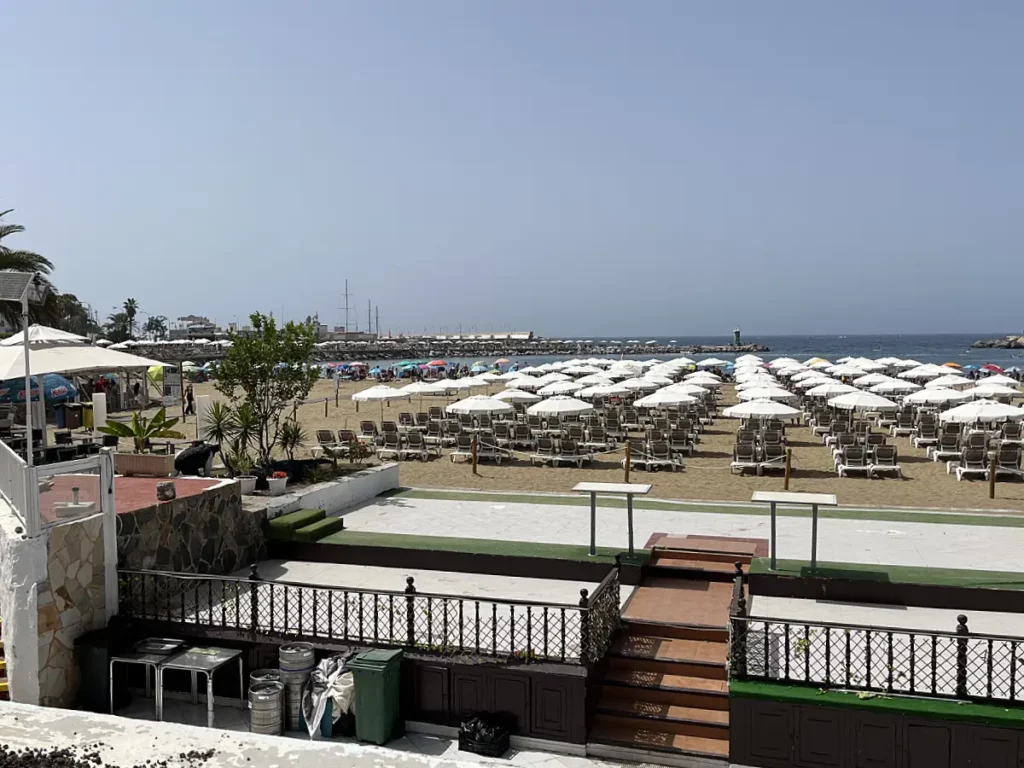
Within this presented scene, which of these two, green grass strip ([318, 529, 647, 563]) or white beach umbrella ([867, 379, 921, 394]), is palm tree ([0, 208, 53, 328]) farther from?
white beach umbrella ([867, 379, 921, 394])

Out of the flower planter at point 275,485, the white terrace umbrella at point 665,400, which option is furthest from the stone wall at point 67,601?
the white terrace umbrella at point 665,400

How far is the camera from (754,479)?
19203mm

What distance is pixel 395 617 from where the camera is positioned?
9.01m

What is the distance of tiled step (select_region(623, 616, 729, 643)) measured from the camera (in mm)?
8677

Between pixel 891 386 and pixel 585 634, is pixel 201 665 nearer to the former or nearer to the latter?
pixel 585 634

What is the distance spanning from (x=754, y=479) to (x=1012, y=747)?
41.4 ft

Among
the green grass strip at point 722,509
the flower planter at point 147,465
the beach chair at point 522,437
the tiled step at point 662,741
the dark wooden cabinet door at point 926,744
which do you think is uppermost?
the flower planter at point 147,465

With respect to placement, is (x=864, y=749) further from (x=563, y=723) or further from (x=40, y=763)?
(x=40, y=763)

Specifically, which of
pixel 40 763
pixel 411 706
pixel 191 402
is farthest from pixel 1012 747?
pixel 191 402

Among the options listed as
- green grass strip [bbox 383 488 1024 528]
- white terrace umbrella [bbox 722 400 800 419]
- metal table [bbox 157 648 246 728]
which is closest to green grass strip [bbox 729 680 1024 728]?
metal table [bbox 157 648 246 728]

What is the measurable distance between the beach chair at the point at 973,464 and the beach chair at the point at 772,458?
3680 mm

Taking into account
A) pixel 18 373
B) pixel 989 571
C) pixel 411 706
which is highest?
pixel 18 373

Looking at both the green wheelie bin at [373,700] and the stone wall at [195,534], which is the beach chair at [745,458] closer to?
the stone wall at [195,534]

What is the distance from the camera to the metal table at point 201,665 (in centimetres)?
796
